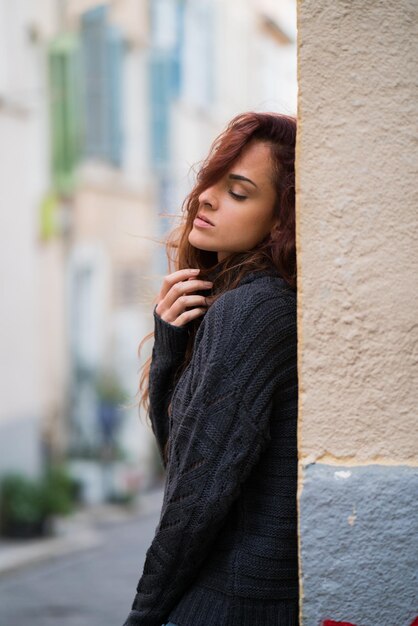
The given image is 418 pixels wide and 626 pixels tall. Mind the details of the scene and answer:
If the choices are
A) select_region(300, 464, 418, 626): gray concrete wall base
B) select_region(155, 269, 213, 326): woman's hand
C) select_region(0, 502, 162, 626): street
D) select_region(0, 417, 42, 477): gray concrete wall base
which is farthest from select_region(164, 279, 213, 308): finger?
select_region(0, 417, 42, 477): gray concrete wall base

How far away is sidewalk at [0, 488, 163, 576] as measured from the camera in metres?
10.6

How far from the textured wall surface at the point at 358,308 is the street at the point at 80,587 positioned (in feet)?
18.5

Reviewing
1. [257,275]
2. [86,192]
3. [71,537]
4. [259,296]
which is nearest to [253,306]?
[259,296]

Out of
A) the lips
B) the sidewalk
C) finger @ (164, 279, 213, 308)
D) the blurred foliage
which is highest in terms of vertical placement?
the lips

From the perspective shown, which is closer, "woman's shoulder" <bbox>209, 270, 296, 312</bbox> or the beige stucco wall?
the beige stucco wall

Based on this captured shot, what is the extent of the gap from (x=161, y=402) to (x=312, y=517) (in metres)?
0.57

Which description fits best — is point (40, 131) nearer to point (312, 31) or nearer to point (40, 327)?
point (40, 327)

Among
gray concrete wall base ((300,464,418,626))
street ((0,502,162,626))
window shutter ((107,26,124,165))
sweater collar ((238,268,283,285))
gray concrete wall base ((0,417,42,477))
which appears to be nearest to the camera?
gray concrete wall base ((300,464,418,626))

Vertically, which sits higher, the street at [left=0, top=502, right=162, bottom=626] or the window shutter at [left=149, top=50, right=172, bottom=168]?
the window shutter at [left=149, top=50, right=172, bottom=168]

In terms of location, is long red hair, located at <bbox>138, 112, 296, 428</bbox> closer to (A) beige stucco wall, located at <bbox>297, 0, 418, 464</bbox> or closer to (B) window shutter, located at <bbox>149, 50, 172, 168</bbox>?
(A) beige stucco wall, located at <bbox>297, 0, 418, 464</bbox>

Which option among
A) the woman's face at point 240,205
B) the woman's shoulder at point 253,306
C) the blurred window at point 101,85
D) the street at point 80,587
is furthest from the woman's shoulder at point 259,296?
the blurred window at point 101,85

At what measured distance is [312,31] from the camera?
198cm

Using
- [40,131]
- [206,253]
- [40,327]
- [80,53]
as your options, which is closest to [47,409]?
[40,327]

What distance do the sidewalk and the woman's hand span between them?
26.1 ft
